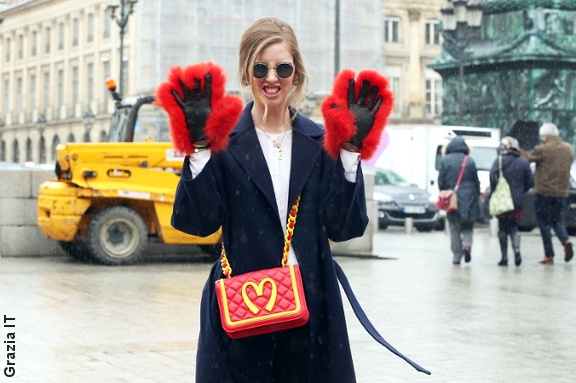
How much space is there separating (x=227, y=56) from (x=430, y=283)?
41072mm

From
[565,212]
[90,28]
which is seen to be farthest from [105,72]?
[565,212]

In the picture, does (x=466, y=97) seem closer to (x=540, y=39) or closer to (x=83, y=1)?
(x=540, y=39)

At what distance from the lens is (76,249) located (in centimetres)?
1598

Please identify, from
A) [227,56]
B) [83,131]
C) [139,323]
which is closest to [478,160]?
[139,323]

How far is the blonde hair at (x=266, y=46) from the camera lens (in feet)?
13.2

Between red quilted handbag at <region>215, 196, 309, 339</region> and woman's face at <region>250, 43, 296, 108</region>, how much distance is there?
40 cm

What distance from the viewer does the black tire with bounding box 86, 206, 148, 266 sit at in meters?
15.4

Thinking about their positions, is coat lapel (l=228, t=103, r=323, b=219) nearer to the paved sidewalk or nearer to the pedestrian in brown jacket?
Answer: the paved sidewalk

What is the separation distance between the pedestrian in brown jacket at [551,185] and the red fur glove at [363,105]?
13.1 meters

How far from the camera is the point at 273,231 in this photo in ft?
13.0

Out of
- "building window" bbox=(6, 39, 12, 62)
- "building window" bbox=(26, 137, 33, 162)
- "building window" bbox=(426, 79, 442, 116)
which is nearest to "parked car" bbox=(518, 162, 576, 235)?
"building window" bbox=(426, 79, 442, 116)

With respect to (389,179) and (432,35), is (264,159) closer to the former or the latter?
(389,179)

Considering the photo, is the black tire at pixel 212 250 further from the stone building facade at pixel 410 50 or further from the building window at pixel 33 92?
the building window at pixel 33 92

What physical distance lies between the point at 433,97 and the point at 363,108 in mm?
80741
